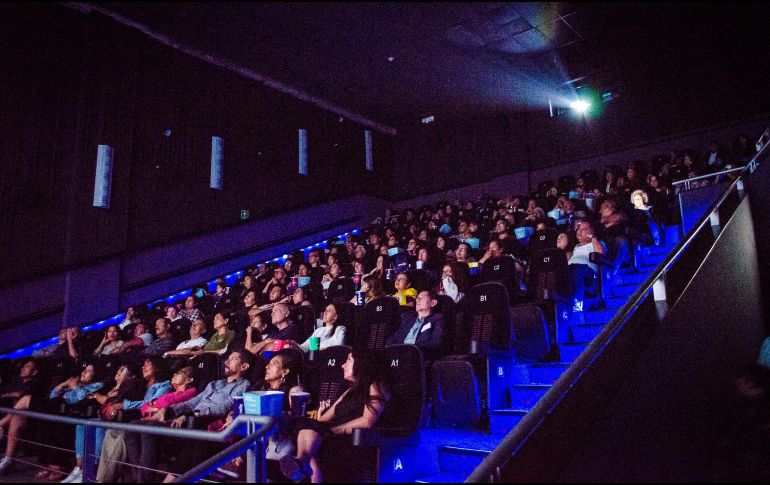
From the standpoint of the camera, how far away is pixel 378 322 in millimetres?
4082

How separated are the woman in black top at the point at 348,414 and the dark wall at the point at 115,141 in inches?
216

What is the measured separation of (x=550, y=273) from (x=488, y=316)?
0.71m

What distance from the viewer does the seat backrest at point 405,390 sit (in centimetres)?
272

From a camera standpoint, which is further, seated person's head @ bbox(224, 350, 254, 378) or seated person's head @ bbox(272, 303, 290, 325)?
seated person's head @ bbox(272, 303, 290, 325)

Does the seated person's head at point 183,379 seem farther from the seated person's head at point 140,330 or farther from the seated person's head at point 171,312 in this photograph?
the seated person's head at point 171,312

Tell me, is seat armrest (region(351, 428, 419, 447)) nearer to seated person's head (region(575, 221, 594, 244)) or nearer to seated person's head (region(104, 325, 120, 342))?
seated person's head (region(575, 221, 594, 244))

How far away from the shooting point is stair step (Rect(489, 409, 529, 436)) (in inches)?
→ 113

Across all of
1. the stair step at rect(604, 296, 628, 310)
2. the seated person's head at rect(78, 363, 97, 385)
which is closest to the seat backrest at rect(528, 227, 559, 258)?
the stair step at rect(604, 296, 628, 310)

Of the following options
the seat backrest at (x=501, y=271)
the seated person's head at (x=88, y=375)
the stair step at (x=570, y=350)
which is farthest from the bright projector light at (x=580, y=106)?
the seated person's head at (x=88, y=375)

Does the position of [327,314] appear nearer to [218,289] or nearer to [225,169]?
[218,289]

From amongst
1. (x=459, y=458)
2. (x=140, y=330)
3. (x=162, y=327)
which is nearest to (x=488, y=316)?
(x=459, y=458)

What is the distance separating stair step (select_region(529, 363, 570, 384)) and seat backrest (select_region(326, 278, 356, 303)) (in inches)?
95.6

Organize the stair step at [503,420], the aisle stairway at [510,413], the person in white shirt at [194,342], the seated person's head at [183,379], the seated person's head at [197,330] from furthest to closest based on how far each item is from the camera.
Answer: the seated person's head at [197,330] → the person in white shirt at [194,342] → the seated person's head at [183,379] → the stair step at [503,420] → the aisle stairway at [510,413]

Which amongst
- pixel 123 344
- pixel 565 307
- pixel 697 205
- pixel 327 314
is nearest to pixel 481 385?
pixel 565 307
